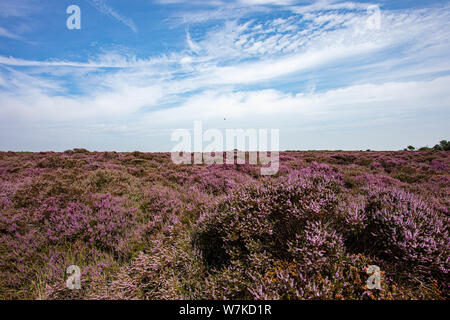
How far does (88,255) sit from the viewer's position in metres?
4.02

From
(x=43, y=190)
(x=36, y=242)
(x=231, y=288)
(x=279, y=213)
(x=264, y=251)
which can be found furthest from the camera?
(x=43, y=190)

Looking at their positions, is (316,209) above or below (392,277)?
above

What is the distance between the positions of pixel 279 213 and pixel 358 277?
4.69 ft

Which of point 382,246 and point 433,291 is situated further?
point 382,246

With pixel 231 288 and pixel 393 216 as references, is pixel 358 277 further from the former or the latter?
pixel 231 288

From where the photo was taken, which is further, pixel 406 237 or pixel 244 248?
pixel 244 248

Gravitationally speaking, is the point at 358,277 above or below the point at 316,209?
below

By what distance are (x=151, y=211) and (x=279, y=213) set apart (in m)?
4.01

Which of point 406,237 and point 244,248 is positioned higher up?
point 406,237
